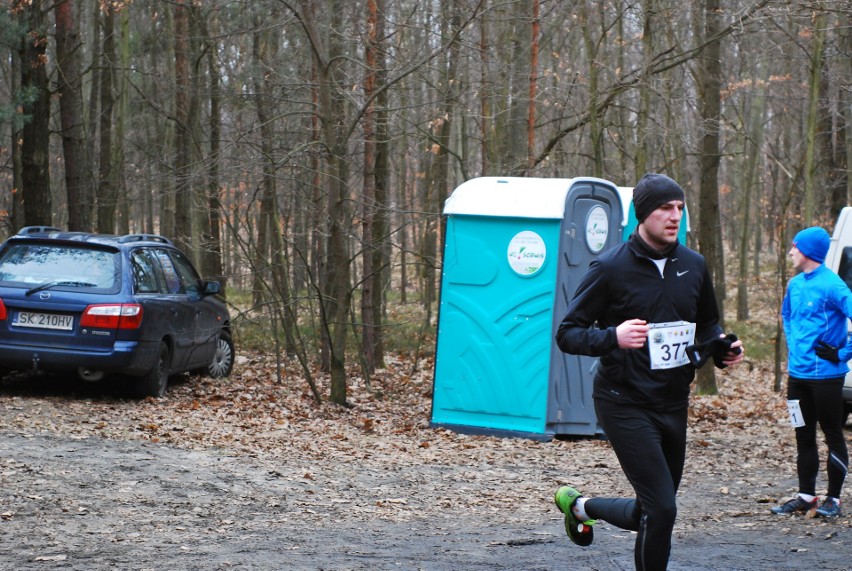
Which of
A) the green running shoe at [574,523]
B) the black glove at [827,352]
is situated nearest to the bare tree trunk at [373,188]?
the black glove at [827,352]

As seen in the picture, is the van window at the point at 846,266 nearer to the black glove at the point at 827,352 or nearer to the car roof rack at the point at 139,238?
the black glove at the point at 827,352

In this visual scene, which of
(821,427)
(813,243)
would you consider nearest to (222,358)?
(821,427)

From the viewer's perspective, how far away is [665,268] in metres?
A: 5.01

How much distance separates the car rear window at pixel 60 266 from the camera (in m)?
11.6

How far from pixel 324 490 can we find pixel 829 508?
3.56 m

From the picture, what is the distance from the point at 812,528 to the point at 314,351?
1303cm

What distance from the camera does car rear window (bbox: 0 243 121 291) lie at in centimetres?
1162

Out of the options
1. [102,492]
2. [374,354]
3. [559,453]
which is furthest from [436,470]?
[374,354]

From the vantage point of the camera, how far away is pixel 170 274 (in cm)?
1323

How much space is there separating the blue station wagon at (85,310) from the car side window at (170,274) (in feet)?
1.40

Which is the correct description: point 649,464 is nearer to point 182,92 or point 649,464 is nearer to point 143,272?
point 143,272

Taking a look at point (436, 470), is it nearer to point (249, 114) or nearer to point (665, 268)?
point (665, 268)

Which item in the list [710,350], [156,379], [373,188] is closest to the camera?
[710,350]

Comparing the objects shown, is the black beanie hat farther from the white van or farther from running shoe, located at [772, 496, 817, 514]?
the white van
